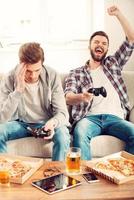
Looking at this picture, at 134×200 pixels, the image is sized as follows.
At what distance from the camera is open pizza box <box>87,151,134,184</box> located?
1.74 meters

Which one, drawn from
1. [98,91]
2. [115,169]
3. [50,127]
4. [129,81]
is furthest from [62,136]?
[129,81]

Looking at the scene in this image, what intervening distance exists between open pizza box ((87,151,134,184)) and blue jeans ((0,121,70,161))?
0.50 metres

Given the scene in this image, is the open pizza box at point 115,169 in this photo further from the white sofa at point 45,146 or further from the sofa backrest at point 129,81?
the sofa backrest at point 129,81

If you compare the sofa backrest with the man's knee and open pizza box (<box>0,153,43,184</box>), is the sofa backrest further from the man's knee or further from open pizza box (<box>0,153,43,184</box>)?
open pizza box (<box>0,153,43,184</box>)

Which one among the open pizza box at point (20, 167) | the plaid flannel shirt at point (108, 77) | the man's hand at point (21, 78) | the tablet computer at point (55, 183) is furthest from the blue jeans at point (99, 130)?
the tablet computer at point (55, 183)

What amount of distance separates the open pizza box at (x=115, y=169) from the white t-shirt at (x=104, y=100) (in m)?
0.93

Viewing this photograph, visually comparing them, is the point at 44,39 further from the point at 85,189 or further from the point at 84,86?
the point at 85,189

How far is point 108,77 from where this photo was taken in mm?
3041

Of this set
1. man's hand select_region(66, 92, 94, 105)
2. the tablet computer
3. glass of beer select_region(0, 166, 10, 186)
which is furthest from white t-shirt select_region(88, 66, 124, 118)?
glass of beer select_region(0, 166, 10, 186)

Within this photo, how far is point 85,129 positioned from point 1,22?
1.51 m

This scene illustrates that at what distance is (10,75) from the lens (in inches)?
108

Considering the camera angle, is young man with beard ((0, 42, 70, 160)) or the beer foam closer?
the beer foam

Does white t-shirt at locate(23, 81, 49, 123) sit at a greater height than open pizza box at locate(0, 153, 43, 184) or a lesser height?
greater

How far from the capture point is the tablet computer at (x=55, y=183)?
1.67 m
